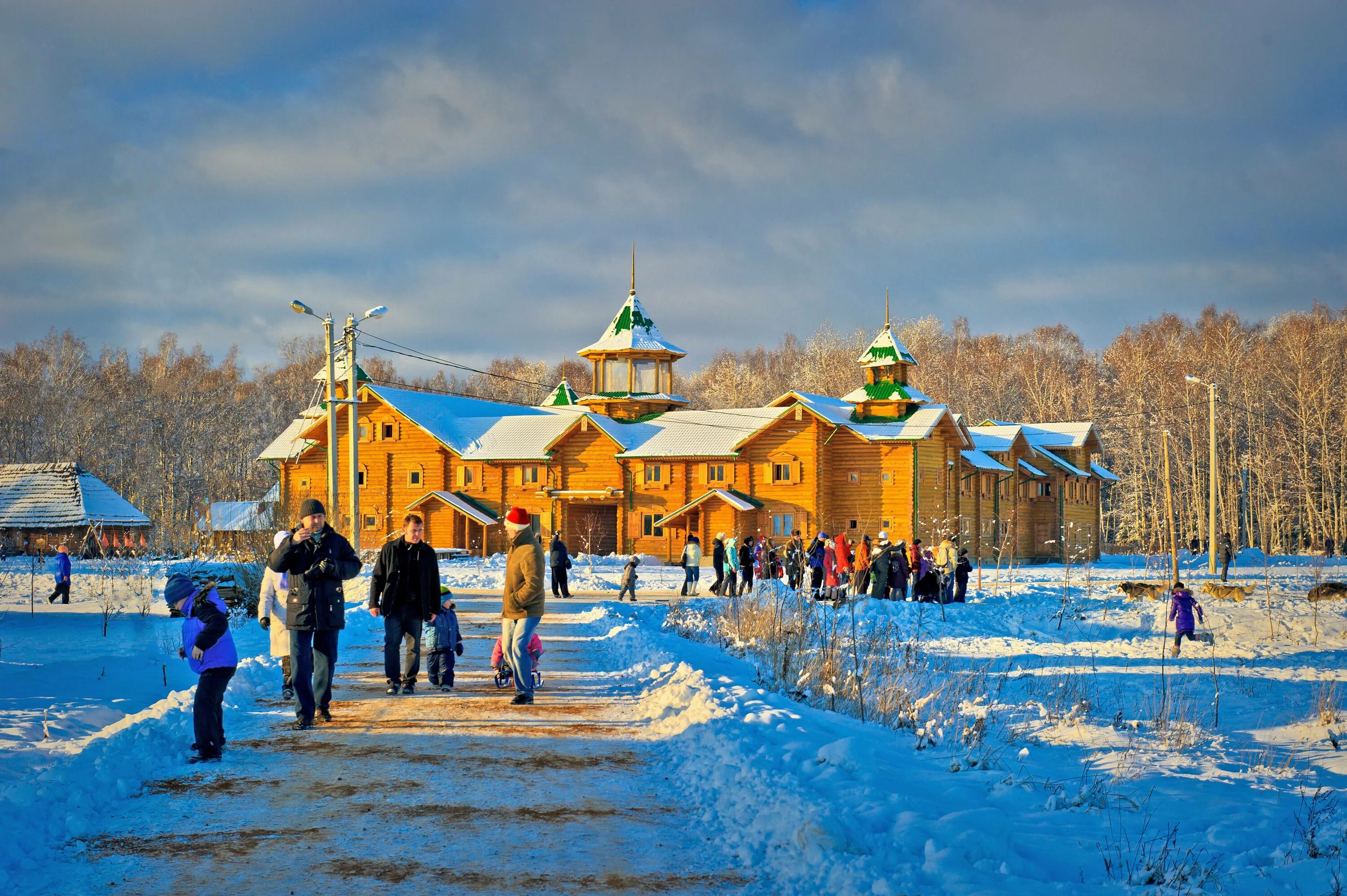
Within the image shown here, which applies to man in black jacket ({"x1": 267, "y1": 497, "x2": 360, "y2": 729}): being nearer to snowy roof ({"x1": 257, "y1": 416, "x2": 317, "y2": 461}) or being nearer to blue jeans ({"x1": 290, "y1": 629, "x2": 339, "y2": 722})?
blue jeans ({"x1": 290, "y1": 629, "x2": 339, "y2": 722})

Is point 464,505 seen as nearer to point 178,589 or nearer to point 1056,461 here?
point 1056,461

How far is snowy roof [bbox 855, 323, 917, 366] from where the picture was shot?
49719mm

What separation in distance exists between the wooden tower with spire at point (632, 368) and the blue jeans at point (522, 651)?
46.4 meters

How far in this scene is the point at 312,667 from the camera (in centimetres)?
955

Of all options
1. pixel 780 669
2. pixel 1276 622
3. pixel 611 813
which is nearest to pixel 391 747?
pixel 611 813

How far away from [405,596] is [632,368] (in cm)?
4701

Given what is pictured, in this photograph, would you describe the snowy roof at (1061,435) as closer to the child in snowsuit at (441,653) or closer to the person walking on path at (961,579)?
the person walking on path at (961,579)

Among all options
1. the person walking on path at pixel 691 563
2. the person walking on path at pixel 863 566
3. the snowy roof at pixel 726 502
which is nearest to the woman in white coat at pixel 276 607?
the person walking on path at pixel 863 566

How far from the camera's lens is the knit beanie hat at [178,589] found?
27.4 ft

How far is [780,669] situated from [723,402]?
79.2 metres

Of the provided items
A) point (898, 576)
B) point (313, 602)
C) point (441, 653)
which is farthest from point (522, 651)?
point (898, 576)

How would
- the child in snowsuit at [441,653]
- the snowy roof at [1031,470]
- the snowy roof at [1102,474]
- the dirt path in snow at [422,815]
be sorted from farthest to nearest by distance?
the snowy roof at [1102,474], the snowy roof at [1031,470], the child in snowsuit at [441,653], the dirt path in snow at [422,815]

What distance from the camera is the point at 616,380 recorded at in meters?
58.1

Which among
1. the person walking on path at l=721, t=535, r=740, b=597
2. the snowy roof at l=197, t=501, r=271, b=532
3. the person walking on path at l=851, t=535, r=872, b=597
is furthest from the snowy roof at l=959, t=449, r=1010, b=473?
the snowy roof at l=197, t=501, r=271, b=532
